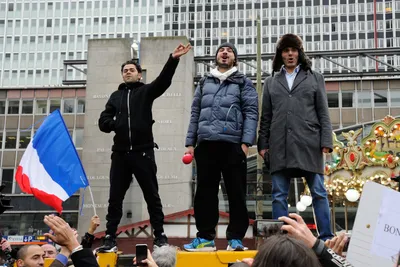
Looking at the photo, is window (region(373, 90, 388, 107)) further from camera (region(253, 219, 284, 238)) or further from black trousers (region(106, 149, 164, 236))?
A: camera (region(253, 219, 284, 238))

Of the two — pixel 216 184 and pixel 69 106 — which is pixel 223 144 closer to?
pixel 216 184

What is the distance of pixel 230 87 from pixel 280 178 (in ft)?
3.53

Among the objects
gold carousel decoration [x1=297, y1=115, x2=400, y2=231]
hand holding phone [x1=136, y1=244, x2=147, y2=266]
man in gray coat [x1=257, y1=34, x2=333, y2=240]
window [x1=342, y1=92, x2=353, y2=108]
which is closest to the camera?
hand holding phone [x1=136, y1=244, x2=147, y2=266]

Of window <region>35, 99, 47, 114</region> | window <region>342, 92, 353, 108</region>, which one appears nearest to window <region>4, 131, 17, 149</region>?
window <region>35, 99, 47, 114</region>

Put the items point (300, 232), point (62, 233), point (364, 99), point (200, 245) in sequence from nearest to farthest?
point (300, 232), point (62, 233), point (200, 245), point (364, 99)

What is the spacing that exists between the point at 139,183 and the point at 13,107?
1649 inches

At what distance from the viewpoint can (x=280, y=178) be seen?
546cm

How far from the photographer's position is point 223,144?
5656 mm

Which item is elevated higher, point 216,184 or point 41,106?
point 41,106

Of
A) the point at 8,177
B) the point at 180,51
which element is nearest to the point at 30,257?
the point at 180,51

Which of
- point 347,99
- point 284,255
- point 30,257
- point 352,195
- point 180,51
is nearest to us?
point 284,255

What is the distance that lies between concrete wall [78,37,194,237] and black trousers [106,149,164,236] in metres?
22.3

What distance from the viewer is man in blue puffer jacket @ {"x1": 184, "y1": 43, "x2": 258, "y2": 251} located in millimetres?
5574

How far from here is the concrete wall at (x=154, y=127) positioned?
2852cm
